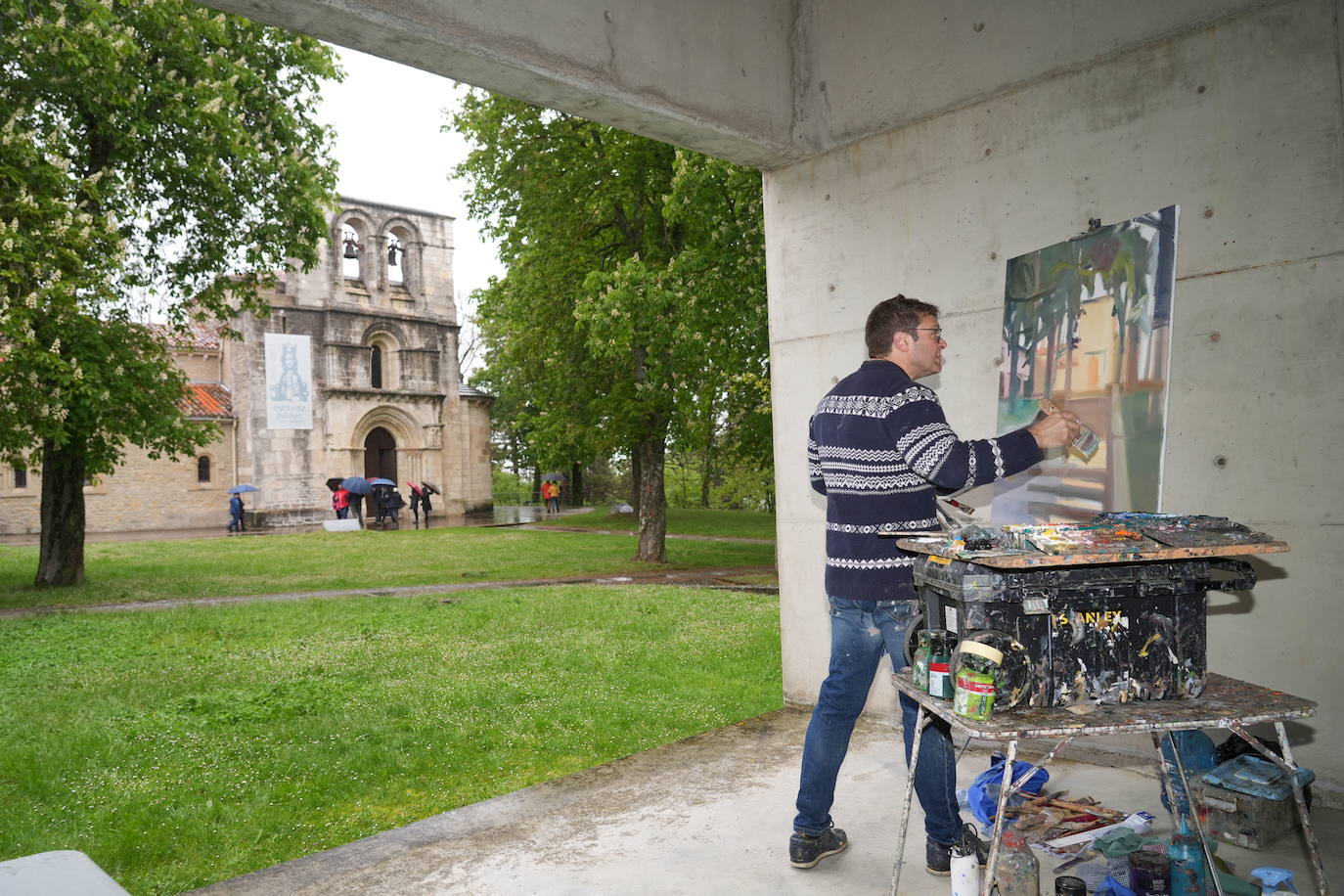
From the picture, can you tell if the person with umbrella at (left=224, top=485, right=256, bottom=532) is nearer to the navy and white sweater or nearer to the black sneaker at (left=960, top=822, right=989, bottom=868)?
the navy and white sweater

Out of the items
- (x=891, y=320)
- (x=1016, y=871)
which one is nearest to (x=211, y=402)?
(x=891, y=320)

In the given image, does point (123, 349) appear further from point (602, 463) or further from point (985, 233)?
point (602, 463)

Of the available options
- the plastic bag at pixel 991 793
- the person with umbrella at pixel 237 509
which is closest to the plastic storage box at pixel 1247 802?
the plastic bag at pixel 991 793

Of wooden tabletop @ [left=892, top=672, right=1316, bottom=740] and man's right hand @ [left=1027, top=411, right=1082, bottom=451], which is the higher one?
man's right hand @ [left=1027, top=411, right=1082, bottom=451]

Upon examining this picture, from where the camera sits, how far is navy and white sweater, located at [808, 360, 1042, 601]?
365 centimetres

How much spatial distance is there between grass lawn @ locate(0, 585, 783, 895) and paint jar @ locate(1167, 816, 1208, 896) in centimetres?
345

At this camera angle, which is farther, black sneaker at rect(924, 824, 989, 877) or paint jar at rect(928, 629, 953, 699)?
black sneaker at rect(924, 824, 989, 877)

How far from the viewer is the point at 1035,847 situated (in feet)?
13.1

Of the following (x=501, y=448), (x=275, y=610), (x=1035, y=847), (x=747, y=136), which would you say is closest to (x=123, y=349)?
(x=275, y=610)

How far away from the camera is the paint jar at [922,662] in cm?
331

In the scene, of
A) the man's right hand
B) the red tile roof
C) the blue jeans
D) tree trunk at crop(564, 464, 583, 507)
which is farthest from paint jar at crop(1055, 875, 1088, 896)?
tree trunk at crop(564, 464, 583, 507)

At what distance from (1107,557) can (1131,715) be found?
0.52m

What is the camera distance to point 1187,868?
11.0ft

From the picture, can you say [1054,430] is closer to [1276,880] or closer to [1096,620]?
[1096,620]
